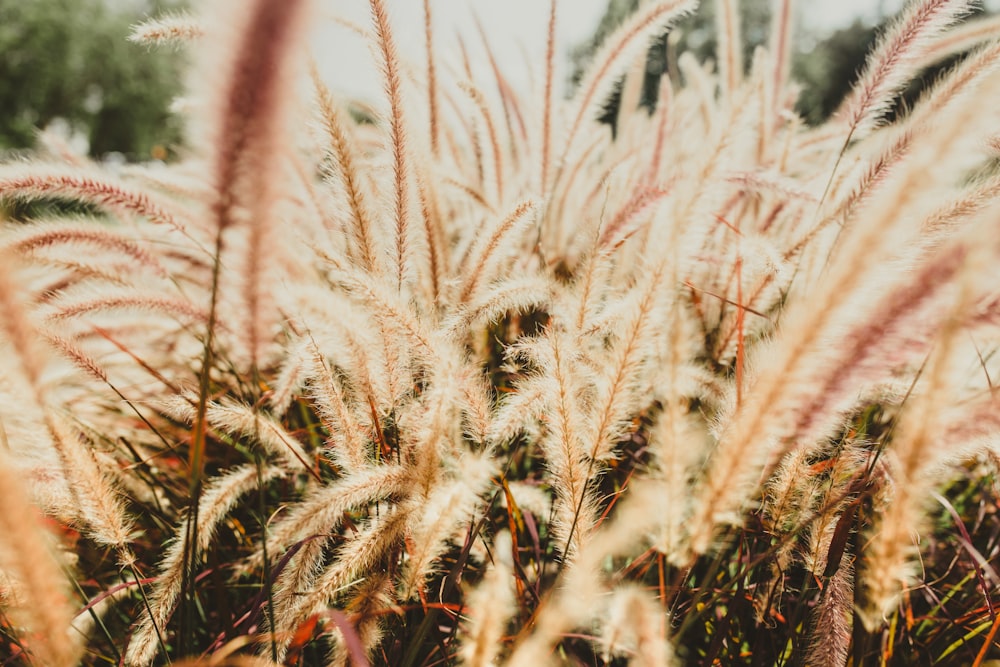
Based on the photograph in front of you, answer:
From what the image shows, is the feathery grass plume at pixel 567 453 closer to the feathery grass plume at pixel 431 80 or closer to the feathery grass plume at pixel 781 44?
the feathery grass plume at pixel 431 80

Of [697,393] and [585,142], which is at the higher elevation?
[585,142]

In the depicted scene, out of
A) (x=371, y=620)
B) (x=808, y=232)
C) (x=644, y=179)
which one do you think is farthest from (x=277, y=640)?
(x=644, y=179)

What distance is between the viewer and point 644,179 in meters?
1.94

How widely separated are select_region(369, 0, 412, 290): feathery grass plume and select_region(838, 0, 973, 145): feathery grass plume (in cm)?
112

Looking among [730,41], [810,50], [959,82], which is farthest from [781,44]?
[810,50]

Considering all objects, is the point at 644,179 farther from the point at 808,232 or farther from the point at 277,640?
the point at 277,640

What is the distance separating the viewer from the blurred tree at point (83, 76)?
1639cm

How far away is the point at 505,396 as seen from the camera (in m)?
1.27

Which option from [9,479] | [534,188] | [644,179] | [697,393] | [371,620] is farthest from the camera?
[644,179]

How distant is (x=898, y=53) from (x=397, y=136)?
1.17 meters

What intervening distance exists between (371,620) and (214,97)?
78 centimetres

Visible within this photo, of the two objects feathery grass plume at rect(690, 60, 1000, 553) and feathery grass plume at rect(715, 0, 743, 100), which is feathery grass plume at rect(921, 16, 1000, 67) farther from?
feathery grass plume at rect(690, 60, 1000, 553)

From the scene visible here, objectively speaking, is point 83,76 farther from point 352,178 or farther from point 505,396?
point 505,396

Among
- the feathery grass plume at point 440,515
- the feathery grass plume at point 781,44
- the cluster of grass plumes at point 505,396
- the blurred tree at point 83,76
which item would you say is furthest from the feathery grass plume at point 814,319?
the blurred tree at point 83,76
